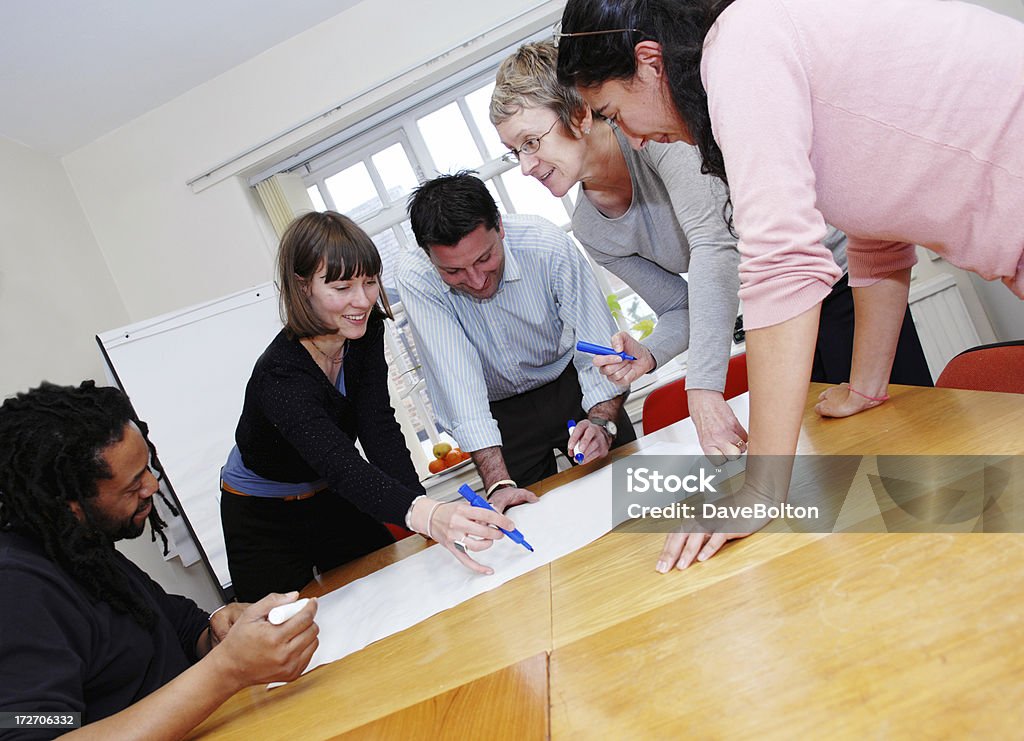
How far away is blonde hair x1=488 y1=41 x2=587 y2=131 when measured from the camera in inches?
63.6

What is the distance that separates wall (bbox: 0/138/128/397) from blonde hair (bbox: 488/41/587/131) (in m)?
2.43

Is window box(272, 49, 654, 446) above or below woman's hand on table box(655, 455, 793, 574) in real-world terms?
above

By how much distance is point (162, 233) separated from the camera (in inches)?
159

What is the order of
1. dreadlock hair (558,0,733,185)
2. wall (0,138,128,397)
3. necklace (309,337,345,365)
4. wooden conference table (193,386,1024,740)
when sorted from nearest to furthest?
1. wooden conference table (193,386,1024,740)
2. dreadlock hair (558,0,733,185)
3. necklace (309,337,345,365)
4. wall (0,138,128,397)

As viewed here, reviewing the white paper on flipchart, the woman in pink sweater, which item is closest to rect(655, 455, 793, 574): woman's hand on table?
the woman in pink sweater

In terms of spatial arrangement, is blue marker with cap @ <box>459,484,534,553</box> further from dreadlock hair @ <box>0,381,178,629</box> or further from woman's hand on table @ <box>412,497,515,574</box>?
dreadlock hair @ <box>0,381,178,629</box>

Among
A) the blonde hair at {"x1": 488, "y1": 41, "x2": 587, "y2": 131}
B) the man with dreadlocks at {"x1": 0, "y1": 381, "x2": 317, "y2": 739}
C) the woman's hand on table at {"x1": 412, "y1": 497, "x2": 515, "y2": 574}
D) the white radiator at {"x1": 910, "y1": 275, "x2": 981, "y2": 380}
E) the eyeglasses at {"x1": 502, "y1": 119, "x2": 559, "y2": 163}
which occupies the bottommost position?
the white radiator at {"x1": 910, "y1": 275, "x2": 981, "y2": 380}

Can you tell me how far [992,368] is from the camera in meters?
1.51

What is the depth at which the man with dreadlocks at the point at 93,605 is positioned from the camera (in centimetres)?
101

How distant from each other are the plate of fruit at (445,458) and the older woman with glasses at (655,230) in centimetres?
205

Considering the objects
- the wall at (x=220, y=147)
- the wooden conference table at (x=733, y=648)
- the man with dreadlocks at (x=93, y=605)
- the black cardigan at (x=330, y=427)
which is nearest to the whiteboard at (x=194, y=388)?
the wall at (x=220, y=147)

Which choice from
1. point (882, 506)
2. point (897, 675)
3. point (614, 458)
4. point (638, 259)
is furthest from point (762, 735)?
point (638, 259)

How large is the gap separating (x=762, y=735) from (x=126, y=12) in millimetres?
3472

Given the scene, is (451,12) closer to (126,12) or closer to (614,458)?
(126,12)
